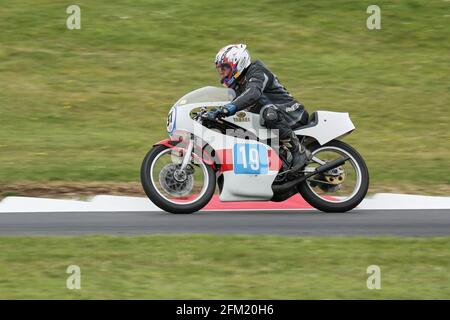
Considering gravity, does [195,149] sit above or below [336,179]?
above

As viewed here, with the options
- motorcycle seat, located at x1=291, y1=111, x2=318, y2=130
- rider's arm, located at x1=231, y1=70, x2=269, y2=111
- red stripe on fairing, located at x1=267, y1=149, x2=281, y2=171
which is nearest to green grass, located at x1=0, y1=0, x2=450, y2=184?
motorcycle seat, located at x1=291, y1=111, x2=318, y2=130

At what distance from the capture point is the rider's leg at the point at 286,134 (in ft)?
36.5

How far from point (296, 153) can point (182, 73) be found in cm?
825

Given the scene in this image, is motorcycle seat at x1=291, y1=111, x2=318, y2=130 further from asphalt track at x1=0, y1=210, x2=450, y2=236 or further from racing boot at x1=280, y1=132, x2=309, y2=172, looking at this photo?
asphalt track at x1=0, y1=210, x2=450, y2=236

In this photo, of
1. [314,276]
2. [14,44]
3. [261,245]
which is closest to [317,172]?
[261,245]

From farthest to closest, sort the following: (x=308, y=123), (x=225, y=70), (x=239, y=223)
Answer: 1. (x=308, y=123)
2. (x=225, y=70)
3. (x=239, y=223)

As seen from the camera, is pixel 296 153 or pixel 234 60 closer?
pixel 234 60

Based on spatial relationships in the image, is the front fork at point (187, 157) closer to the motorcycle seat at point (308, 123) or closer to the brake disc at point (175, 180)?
the brake disc at point (175, 180)

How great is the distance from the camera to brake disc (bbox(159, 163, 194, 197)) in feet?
36.1

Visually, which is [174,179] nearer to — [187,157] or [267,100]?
[187,157]

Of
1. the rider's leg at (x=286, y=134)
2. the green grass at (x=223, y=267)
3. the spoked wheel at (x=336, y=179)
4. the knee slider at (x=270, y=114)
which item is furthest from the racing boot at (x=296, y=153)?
the green grass at (x=223, y=267)

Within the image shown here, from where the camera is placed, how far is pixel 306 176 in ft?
36.9

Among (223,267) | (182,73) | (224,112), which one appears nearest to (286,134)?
(224,112)

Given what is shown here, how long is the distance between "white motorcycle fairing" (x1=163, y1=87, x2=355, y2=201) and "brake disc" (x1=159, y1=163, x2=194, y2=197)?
1.20 ft
